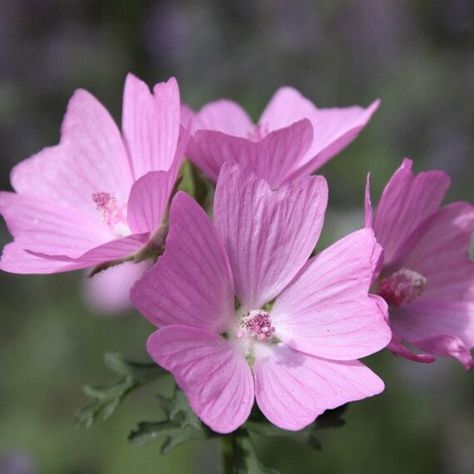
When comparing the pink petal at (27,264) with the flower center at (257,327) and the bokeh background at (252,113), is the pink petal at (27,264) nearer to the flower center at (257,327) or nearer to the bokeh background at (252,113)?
the flower center at (257,327)

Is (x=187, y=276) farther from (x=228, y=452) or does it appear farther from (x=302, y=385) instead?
(x=228, y=452)

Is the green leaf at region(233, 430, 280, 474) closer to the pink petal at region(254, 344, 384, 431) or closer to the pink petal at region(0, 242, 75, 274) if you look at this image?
the pink petal at region(254, 344, 384, 431)

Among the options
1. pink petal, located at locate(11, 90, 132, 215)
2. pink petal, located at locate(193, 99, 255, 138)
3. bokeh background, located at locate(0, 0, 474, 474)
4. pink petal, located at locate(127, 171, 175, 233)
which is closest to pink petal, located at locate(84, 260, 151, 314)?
bokeh background, located at locate(0, 0, 474, 474)

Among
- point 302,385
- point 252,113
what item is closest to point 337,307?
point 302,385

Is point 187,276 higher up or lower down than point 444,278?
higher up

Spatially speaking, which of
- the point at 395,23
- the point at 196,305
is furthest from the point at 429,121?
the point at 196,305
